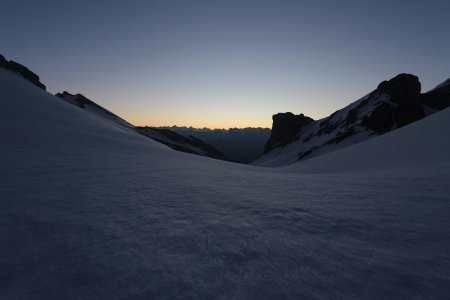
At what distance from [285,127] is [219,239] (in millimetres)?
135937

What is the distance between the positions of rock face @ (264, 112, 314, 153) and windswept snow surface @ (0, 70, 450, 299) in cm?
12518

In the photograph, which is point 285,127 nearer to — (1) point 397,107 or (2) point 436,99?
(2) point 436,99

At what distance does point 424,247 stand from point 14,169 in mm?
8249

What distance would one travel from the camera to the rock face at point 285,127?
13200 cm

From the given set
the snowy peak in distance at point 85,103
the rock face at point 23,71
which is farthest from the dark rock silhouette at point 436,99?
the rock face at point 23,71

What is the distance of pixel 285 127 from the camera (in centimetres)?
13512

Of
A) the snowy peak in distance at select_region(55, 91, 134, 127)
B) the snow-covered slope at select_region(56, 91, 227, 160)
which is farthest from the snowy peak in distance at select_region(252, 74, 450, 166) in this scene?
the snowy peak in distance at select_region(55, 91, 134, 127)

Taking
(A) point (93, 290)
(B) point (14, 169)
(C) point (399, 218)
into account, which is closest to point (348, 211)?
(C) point (399, 218)

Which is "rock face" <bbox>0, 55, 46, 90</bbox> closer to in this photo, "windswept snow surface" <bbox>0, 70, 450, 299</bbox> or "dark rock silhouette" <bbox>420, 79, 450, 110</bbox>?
"windswept snow surface" <bbox>0, 70, 450, 299</bbox>

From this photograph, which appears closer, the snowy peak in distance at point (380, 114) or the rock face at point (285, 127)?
the snowy peak in distance at point (380, 114)

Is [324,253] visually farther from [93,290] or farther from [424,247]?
[93,290]

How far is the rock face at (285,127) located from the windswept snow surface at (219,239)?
125 metres

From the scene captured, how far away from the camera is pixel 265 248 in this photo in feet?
10.0

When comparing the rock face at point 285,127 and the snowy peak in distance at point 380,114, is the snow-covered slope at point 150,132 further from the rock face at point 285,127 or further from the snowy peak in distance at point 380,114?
the rock face at point 285,127
